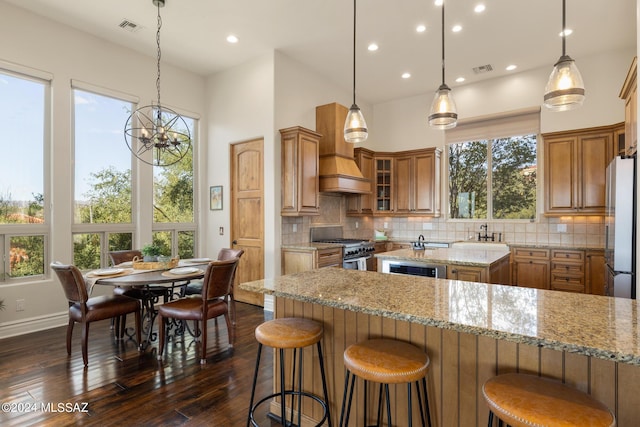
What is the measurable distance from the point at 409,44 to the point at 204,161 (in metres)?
3.66

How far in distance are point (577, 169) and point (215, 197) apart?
215 inches

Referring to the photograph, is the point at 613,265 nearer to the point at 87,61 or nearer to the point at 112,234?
the point at 112,234

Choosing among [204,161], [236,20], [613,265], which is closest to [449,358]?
[613,265]

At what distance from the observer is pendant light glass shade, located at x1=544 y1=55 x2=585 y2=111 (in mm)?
1802

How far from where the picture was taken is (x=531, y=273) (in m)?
4.90

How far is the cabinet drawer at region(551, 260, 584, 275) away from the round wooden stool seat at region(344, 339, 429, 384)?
4.19 m

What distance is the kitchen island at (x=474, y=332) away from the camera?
4.09ft

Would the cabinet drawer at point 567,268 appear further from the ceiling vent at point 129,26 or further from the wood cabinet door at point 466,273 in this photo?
the ceiling vent at point 129,26

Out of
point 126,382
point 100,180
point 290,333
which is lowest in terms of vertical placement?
point 126,382

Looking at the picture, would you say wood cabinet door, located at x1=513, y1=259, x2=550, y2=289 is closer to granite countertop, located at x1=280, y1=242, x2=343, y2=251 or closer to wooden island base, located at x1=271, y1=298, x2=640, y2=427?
granite countertop, located at x1=280, y1=242, x2=343, y2=251

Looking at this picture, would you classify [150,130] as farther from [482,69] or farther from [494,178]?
[494,178]

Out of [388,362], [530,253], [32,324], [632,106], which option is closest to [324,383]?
[388,362]

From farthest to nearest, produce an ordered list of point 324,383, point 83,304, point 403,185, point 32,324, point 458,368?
1. point 403,185
2. point 32,324
3. point 83,304
4. point 324,383
5. point 458,368

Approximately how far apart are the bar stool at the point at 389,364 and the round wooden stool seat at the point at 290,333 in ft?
0.90
